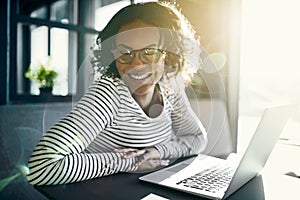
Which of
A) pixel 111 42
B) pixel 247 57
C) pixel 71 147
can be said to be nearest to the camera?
pixel 71 147

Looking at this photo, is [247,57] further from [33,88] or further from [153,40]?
[33,88]

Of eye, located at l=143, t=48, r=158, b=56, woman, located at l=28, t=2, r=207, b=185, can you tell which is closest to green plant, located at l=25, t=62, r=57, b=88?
woman, located at l=28, t=2, r=207, b=185

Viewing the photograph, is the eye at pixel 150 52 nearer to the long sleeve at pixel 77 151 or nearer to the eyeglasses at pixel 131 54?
the eyeglasses at pixel 131 54

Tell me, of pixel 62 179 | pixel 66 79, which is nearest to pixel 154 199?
pixel 62 179

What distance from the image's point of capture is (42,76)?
45.3 inches

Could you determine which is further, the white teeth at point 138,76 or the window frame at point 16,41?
the window frame at point 16,41

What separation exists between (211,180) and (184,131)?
1.63 feet

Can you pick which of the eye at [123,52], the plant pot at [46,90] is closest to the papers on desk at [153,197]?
the eye at [123,52]

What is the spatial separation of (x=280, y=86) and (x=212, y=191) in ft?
4.28

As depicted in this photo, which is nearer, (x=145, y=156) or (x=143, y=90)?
(x=145, y=156)

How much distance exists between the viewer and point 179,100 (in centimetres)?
122

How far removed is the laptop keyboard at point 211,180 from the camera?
0.64m

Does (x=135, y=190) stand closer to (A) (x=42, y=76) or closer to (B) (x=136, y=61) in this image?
(B) (x=136, y=61)

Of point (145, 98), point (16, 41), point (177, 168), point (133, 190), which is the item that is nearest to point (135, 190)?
point (133, 190)
